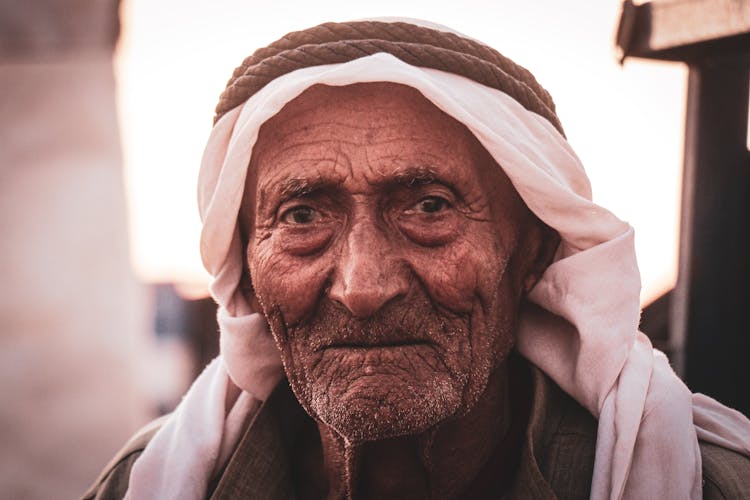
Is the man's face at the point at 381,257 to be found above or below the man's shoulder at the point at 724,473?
above

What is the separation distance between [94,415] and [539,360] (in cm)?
449

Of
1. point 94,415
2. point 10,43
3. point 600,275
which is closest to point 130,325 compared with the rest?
point 94,415

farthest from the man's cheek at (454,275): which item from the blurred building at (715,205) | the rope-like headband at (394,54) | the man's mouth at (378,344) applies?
the blurred building at (715,205)

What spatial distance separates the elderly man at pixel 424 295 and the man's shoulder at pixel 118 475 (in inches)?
9.4

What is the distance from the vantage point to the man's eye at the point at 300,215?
2.22m

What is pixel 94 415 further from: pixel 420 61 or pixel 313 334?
pixel 420 61

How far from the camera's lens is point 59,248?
578 centimetres

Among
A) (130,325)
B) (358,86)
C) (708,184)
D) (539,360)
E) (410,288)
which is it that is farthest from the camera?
(130,325)

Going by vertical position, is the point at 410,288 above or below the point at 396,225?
below

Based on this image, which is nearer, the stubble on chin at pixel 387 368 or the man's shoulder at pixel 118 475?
the stubble on chin at pixel 387 368

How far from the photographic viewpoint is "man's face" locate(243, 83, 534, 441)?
2.00 meters

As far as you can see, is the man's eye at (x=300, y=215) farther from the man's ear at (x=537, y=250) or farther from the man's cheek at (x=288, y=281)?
the man's ear at (x=537, y=250)

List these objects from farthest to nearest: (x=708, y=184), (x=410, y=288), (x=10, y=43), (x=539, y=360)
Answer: (x=10, y=43) < (x=708, y=184) < (x=539, y=360) < (x=410, y=288)

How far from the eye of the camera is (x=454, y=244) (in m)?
2.13
